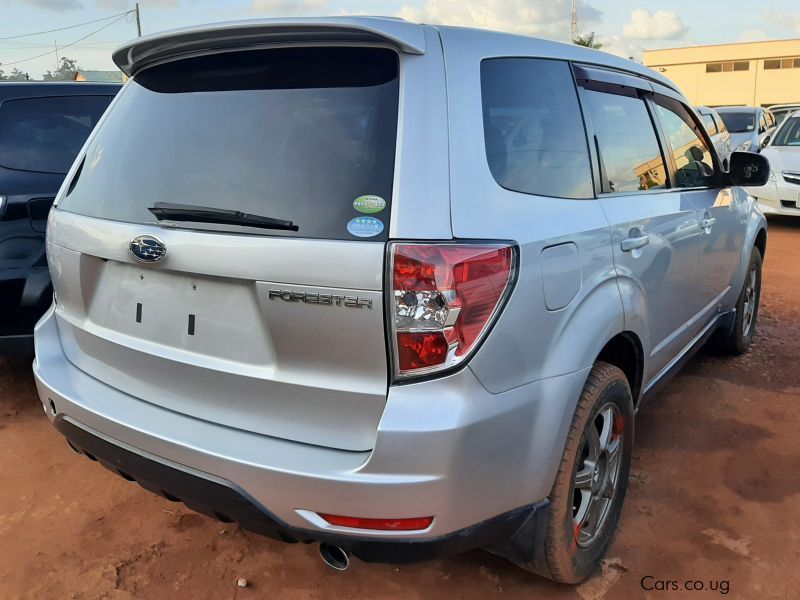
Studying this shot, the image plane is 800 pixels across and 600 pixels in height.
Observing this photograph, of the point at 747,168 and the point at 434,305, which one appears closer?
the point at 434,305

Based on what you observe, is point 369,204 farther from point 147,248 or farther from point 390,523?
point 390,523

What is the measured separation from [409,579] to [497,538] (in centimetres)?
64

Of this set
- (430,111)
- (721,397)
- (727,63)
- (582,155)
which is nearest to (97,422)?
(430,111)

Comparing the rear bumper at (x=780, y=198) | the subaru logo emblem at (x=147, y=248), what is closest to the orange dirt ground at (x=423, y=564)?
the subaru logo emblem at (x=147, y=248)

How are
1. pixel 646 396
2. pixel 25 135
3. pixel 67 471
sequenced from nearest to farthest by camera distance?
pixel 646 396 → pixel 67 471 → pixel 25 135

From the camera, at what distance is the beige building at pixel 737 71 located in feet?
162

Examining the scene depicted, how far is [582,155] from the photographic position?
2488mm

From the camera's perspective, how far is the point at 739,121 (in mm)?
15625

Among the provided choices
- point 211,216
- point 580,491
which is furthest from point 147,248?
point 580,491

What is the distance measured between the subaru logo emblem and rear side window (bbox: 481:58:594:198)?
99 centimetres

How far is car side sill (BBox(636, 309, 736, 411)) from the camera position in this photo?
3.14m

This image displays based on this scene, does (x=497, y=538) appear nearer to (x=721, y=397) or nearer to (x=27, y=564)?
(x=27, y=564)

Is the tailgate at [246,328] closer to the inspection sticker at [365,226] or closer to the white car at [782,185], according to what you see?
the inspection sticker at [365,226]

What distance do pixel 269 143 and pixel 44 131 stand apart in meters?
2.74
